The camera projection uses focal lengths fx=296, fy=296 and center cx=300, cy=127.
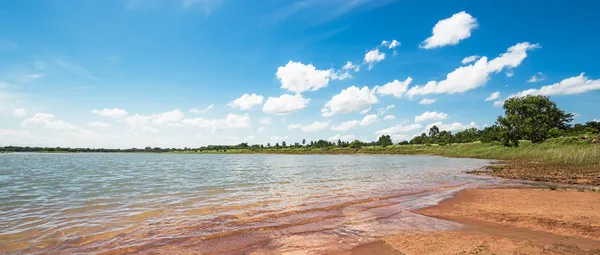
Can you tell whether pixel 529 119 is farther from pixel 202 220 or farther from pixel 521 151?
pixel 202 220

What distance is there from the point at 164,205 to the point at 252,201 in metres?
3.41

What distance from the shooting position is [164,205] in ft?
38.0

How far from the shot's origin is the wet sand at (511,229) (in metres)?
5.92

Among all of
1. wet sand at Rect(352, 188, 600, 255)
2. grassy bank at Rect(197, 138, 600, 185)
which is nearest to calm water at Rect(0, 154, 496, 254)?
wet sand at Rect(352, 188, 600, 255)

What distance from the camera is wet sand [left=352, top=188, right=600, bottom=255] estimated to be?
19.4 ft

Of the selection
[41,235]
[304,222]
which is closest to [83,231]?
[41,235]

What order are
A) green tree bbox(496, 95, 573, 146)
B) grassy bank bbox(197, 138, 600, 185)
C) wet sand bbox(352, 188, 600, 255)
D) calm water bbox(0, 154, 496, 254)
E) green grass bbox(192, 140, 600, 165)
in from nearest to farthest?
wet sand bbox(352, 188, 600, 255), calm water bbox(0, 154, 496, 254), grassy bank bbox(197, 138, 600, 185), green grass bbox(192, 140, 600, 165), green tree bbox(496, 95, 573, 146)

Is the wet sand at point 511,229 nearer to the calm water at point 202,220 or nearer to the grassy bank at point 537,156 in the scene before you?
the calm water at point 202,220

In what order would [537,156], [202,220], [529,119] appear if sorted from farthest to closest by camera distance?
[529,119], [537,156], [202,220]

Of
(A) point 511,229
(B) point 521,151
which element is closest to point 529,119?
(B) point 521,151

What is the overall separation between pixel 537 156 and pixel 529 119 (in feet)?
105

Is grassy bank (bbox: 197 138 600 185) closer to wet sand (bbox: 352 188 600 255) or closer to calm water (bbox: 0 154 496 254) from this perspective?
wet sand (bbox: 352 188 600 255)

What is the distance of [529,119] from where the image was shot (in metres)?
67.6

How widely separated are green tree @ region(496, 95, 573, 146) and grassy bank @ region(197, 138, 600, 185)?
2602 millimetres
